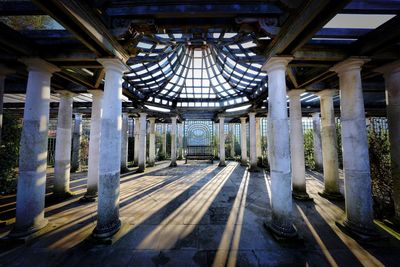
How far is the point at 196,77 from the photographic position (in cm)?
1524

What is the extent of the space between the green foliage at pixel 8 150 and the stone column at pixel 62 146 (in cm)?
182

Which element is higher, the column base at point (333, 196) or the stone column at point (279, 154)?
the stone column at point (279, 154)

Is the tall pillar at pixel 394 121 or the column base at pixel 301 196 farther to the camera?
the column base at pixel 301 196

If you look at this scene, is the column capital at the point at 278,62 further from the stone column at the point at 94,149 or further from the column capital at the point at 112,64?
the stone column at the point at 94,149

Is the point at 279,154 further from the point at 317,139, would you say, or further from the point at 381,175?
the point at 317,139

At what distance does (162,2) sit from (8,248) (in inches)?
280

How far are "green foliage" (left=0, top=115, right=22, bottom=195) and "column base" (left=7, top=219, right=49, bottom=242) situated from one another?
4.54 metres

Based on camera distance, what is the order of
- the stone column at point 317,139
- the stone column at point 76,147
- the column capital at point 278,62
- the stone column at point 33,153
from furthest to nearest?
the stone column at point 76,147
the stone column at point 317,139
the stone column at point 33,153
the column capital at point 278,62

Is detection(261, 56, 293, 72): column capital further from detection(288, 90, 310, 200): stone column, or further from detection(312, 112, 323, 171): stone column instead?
detection(312, 112, 323, 171): stone column

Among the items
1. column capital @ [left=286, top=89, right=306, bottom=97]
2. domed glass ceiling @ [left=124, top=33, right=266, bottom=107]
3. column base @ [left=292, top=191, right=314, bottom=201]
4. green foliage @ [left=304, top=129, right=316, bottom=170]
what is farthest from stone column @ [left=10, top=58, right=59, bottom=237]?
green foliage @ [left=304, top=129, right=316, bottom=170]

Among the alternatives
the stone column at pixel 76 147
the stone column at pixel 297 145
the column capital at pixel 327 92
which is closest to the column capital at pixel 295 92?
the stone column at pixel 297 145

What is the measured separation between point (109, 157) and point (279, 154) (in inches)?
189

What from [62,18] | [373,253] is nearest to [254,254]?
[373,253]

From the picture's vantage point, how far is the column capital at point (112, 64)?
4730mm
